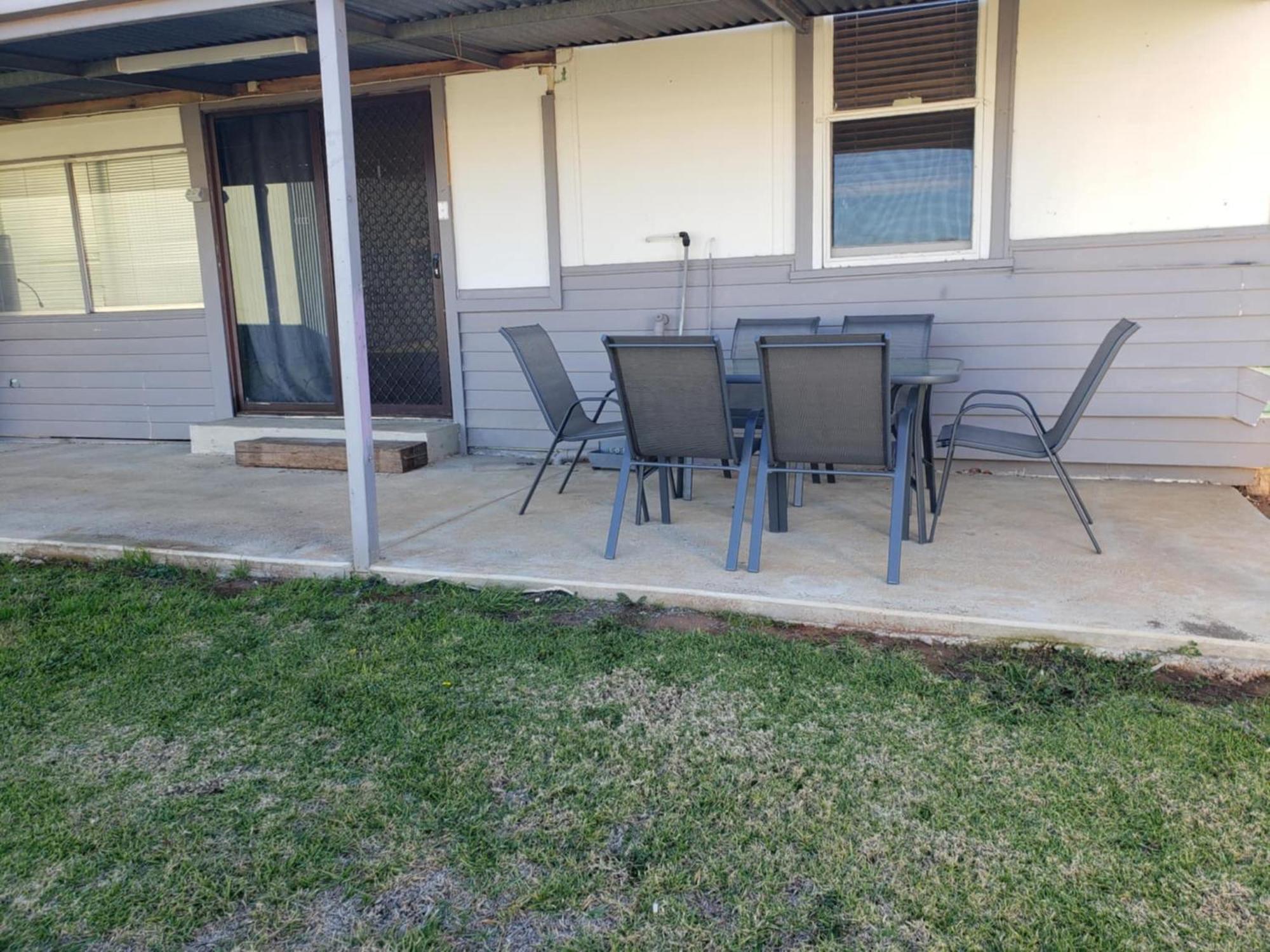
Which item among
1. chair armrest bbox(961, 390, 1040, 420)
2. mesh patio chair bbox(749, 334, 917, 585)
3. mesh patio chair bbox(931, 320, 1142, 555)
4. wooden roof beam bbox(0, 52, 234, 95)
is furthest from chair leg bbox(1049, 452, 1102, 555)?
wooden roof beam bbox(0, 52, 234, 95)

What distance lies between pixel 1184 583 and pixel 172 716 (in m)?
2.92

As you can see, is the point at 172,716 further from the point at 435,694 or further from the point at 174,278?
the point at 174,278

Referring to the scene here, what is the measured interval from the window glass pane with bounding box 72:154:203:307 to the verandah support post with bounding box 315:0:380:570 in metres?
3.52

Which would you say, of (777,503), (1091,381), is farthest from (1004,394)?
(777,503)

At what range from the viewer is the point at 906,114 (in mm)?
4559

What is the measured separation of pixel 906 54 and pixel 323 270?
12.0ft

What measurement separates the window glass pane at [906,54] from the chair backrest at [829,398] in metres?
2.18

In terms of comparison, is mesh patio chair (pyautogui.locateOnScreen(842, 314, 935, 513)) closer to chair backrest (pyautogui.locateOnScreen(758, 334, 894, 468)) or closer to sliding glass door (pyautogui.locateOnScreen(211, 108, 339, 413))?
chair backrest (pyautogui.locateOnScreen(758, 334, 894, 468))

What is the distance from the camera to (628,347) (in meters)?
3.16

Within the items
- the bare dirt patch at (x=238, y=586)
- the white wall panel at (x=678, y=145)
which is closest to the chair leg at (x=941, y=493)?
the white wall panel at (x=678, y=145)

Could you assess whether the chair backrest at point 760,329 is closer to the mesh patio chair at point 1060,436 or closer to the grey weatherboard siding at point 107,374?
the mesh patio chair at point 1060,436

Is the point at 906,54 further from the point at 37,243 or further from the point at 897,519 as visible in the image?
the point at 37,243

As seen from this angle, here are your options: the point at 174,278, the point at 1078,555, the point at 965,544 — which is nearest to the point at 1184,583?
the point at 1078,555

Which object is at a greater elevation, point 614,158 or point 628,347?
point 614,158
